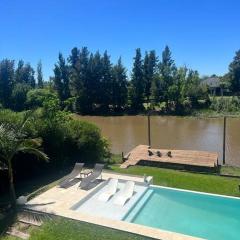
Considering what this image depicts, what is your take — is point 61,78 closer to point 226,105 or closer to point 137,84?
point 137,84

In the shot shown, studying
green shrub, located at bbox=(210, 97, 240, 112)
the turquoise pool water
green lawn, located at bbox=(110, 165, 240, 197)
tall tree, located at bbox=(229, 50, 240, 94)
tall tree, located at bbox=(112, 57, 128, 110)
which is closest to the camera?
the turquoise pool water

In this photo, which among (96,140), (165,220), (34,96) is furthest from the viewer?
(34,96)

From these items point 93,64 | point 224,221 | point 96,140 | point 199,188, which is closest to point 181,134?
point 96,140

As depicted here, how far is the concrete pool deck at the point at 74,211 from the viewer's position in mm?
8383

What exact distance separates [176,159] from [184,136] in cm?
1347

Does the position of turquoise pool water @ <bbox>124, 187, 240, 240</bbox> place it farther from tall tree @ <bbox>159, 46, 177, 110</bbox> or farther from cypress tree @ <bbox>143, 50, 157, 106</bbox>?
cypress tree @ <bbox>143, 50, 157, 106</bbox>

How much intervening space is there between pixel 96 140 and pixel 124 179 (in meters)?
4.42

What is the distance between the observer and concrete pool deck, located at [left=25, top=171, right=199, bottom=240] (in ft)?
27.5

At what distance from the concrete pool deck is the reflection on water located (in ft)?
39.2

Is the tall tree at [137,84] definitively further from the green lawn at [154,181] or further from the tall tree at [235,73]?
the green lawn at [154,181]

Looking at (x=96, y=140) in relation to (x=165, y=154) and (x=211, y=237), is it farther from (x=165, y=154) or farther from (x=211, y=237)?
(x=211, y=237)

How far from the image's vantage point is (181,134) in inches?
1271

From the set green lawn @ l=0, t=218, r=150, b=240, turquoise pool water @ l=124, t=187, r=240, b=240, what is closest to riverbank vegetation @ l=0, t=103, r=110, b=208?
green lawn @ l=0, t=218, r=150, b=240

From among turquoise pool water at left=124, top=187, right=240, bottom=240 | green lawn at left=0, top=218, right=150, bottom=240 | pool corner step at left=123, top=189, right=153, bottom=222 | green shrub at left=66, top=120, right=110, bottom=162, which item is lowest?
turquoise pool water at left=124, top=187, right=240, bottom=240
